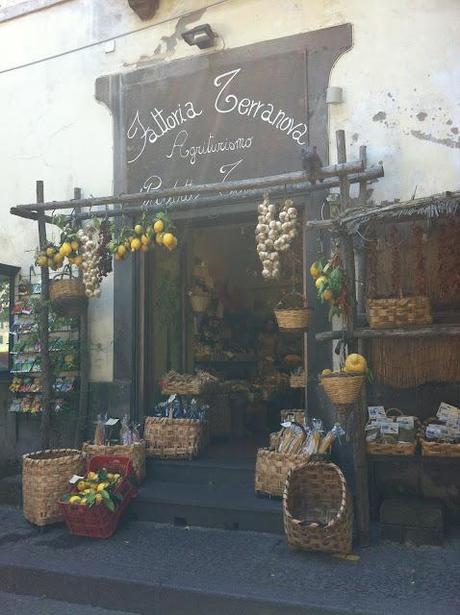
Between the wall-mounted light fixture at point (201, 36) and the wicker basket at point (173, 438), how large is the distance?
431 cm

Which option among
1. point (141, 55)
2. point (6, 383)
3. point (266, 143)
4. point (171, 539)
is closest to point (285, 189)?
point (266, 143)

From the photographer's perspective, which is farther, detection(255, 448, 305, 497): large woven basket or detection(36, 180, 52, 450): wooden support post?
detection(36, 180, 52, 450): wooden support post

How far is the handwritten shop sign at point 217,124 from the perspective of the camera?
662 centimetres

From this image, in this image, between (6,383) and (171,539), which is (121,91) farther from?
(171,539)

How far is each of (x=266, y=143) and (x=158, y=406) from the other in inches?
130

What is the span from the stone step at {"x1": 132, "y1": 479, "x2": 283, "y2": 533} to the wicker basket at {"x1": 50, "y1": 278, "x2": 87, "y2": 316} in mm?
2182

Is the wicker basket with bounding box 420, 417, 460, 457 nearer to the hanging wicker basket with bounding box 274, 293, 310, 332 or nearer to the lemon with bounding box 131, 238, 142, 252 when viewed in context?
the hanging wicker basket with bounding box 274, 293, 310, 332

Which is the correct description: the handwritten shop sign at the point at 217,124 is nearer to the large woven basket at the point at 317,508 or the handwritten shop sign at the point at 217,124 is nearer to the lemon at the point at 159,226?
the lemon at the point at 159,226

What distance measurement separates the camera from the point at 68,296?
6867 mm

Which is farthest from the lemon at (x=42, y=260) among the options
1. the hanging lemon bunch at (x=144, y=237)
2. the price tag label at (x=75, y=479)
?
the price tag label at (x=75, y=479)

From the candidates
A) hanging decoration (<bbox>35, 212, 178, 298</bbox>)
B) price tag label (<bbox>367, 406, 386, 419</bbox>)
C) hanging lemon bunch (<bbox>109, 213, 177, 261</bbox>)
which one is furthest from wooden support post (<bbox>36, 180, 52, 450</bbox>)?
price tag label (<bbox>367, 406, 386, 419</bbox>)

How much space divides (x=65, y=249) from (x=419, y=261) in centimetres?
368

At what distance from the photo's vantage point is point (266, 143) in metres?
6.70

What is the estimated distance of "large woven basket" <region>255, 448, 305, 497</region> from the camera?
18.9 feet
